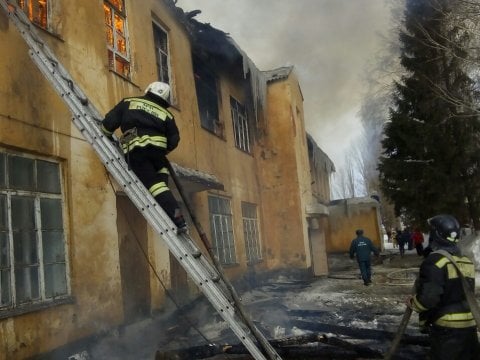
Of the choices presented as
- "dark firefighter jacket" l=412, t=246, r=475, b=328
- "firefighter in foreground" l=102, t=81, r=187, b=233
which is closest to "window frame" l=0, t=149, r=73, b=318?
"firefighter in foreground" l=102, t=81, r=187, b=233

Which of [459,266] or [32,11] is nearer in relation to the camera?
[459,266]

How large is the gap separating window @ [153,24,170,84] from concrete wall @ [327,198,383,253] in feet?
52.2

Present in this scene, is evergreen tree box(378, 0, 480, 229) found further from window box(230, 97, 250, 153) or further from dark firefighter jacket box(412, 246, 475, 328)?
dark firefighter jacket box(412, 246, 475, 328)

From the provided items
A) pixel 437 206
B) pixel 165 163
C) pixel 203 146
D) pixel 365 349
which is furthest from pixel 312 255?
pixel 165 163

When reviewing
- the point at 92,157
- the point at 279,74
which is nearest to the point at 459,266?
the point at 92,157

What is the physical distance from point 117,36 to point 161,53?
1.66 m

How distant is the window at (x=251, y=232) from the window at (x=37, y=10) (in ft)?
25.4

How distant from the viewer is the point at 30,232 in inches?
190

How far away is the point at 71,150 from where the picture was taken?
5469 millimetres

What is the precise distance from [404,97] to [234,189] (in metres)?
9.75

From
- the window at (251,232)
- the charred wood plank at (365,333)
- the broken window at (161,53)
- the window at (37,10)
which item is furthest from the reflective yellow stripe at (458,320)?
the window at (251,232)

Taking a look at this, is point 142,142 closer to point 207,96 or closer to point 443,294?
point 443,294

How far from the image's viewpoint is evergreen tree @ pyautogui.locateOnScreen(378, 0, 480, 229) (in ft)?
51.1

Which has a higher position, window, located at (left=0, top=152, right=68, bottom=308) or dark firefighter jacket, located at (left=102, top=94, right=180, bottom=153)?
dark firefighter jacket, located at (left=102, top=94, right=180, bottom=153)
